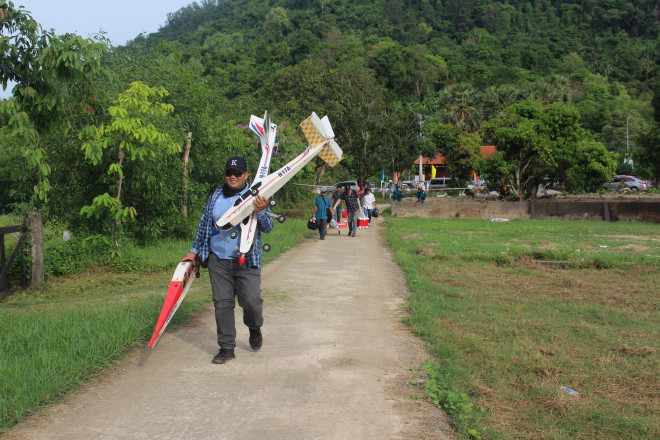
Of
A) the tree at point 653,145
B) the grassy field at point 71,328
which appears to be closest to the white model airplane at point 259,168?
the grassy field at point 71,328

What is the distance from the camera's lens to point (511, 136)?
24656mm

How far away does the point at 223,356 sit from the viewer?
5.12 m

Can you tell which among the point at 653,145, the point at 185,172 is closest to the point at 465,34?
the point at 653,145

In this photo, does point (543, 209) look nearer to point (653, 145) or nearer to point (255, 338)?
point (653, 145)

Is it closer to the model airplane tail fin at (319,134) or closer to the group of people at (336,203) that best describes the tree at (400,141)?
the group of people at (336,203)

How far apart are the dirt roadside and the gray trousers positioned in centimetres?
30

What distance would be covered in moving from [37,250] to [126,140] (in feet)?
7.96

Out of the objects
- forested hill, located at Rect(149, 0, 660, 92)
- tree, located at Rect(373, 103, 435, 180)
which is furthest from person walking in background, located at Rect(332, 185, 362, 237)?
forested hill, located at Rect(149, 0, 660, 92)

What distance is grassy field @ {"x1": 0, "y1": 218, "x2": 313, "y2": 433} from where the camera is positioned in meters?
4.11

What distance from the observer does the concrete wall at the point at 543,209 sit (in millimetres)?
21219

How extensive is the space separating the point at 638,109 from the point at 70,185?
71.1 meters

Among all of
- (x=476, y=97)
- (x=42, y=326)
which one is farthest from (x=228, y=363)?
(x=476, y=97)

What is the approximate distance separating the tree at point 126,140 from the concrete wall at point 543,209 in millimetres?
15796

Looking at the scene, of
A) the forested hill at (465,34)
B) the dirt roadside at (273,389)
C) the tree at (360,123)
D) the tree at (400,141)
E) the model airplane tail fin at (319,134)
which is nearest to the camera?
the dirt roadside at (273,389)
